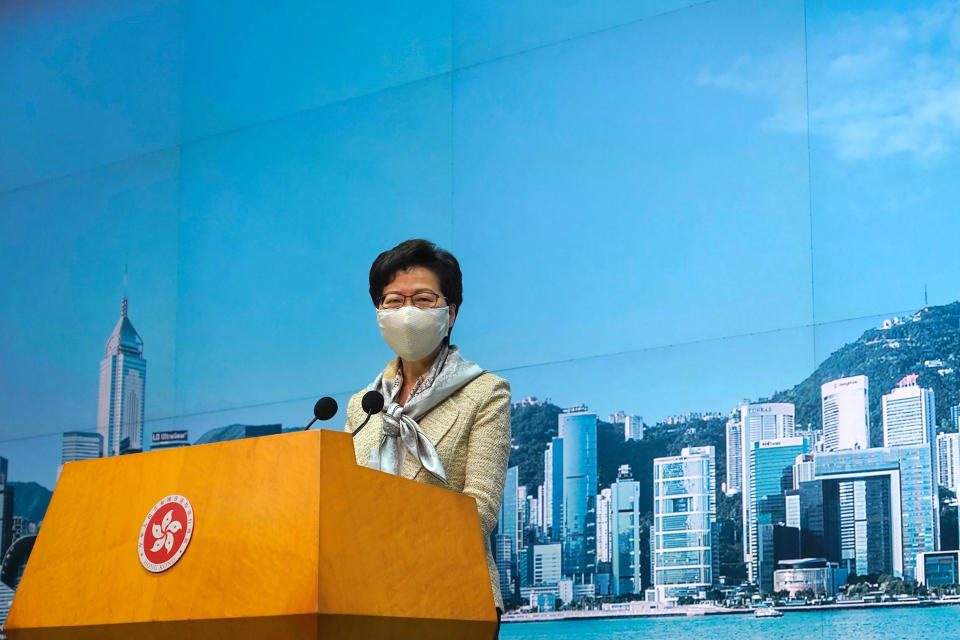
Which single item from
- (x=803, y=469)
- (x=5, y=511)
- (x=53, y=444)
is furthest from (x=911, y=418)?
(x=5, y=511)

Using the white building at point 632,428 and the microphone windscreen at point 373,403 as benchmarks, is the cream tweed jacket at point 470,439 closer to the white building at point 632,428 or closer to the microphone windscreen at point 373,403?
the microphone windscreen at point 373,403

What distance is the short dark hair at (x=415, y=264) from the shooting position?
7.72 ft

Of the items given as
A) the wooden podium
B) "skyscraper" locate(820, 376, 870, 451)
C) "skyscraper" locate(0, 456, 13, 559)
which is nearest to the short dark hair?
the wooden podium

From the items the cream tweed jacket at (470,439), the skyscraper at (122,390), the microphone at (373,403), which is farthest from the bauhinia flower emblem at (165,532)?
the skyscraper at (122,390)

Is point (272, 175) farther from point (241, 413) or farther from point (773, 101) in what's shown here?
point (773, 101)

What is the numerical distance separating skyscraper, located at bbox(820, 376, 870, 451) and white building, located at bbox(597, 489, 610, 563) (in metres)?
0.80

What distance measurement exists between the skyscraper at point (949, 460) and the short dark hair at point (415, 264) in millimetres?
1873

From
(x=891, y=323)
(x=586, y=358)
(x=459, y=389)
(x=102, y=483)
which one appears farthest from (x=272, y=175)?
(x=102, y=483)

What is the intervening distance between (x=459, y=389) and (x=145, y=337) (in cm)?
358

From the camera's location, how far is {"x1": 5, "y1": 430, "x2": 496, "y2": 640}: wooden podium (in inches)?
59.7

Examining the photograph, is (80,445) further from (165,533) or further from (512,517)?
(165,533)

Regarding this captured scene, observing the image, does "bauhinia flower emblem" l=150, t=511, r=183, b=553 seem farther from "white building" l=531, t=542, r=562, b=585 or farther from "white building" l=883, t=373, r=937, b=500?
"white building" l=531, t=542, r=562, b=585

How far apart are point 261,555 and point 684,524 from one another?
2.77 m

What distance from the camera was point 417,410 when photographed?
2277 mm
